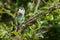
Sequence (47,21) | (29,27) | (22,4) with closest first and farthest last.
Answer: (29,27)
(47,21)
(22,4)

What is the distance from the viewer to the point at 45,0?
4.00 ft

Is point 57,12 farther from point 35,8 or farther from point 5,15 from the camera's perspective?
point 5,15

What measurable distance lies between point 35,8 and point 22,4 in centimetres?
16

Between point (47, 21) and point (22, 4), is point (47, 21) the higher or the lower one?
the lower one

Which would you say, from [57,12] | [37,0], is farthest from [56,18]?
[37,0]

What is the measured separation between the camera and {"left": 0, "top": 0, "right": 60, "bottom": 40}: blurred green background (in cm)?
99

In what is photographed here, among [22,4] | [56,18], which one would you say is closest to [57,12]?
[56,18]

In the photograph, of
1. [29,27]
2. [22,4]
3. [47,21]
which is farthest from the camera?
[22,4]

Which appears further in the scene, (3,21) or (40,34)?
(3,21)

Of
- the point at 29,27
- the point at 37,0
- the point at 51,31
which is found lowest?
the point at 29,27

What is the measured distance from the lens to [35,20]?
1035 mm

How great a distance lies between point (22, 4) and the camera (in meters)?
1.28

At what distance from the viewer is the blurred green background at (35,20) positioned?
3.26 feet

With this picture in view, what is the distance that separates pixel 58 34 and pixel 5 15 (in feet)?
1.36
